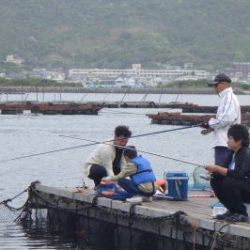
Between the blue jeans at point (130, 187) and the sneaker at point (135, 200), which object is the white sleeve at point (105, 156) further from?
the sneaker at point (135, 200)

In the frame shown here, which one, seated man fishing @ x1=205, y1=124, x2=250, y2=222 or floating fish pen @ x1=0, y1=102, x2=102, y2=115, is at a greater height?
seated man fishing @ x1=205, y1=124, x2=250, y2=222

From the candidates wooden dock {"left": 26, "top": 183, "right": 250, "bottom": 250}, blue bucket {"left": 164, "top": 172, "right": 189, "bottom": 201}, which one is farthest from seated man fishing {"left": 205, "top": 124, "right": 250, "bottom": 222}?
blue bucket {"left": 164, "top": 172, "right": 189, "bottom": 201}

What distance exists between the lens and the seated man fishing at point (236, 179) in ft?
46.7

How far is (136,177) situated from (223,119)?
1.59 meters

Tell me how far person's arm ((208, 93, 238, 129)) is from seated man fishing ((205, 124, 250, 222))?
1499 mm

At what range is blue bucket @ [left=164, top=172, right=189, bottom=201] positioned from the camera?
56.0 feet

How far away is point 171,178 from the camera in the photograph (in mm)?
17078

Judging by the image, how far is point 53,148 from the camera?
4838cm

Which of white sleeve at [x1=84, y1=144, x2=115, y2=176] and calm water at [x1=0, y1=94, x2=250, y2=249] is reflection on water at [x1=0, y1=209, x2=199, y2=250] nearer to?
calm water at [x1=0, y1=94, x2=250, y2=249]

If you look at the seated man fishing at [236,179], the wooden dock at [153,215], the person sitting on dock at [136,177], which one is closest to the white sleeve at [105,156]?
the wooden dock at [153,215]

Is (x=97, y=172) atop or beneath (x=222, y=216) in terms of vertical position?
atop

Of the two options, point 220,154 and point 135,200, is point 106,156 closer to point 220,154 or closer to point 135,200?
point 135,200

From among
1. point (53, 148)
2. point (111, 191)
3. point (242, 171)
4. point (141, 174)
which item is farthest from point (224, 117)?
point (53, 148)

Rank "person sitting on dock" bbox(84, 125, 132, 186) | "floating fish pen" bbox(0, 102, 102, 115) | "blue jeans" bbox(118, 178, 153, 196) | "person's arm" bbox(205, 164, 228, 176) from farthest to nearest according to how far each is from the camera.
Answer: "floating fish pen" bbox(0, 102, 102, 115) < "person sitting on dock" bbox(84, 125, 132, 186) < "blue jeans" bbox(118, 178, 153, 196) < "person's arm" bbox(205, 164, 228, 176)
